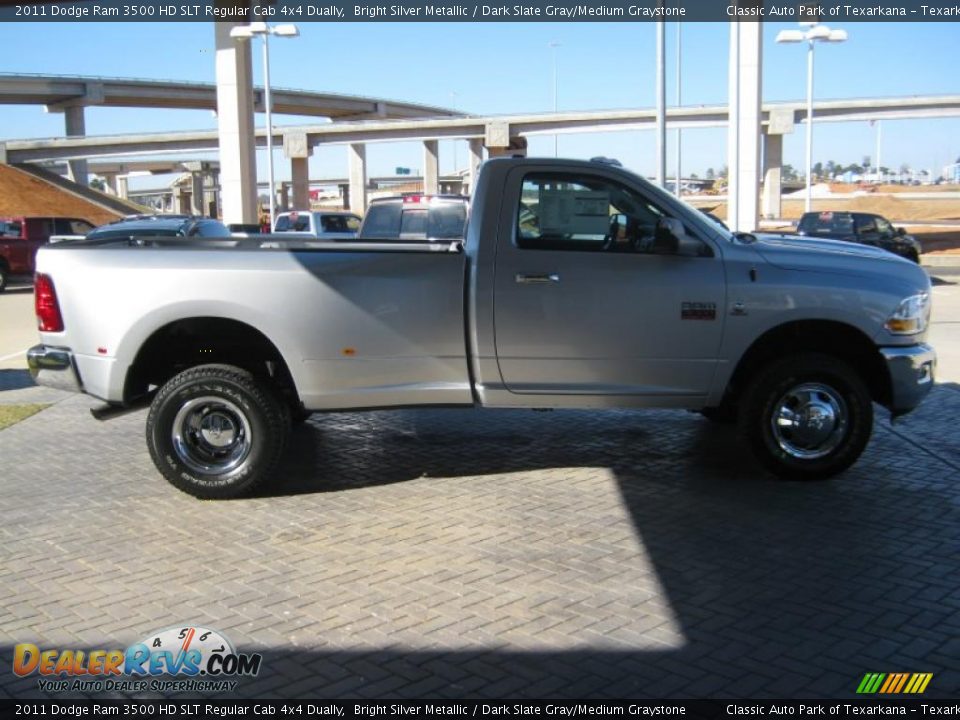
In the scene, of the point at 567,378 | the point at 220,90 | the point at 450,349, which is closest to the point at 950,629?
the point at 567,378

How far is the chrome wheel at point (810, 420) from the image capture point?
259 inches

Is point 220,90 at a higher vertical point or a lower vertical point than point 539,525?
higher

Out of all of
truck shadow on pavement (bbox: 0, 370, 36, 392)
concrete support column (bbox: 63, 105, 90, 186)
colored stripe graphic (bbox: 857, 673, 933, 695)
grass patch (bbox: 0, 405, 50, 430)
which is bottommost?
colored stripe graphic (bbox: 857, 673, 933, 695)

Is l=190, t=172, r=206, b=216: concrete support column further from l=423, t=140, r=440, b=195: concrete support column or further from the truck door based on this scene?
the truck door

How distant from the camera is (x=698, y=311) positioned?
6426 millimetres

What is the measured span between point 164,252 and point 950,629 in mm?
4970

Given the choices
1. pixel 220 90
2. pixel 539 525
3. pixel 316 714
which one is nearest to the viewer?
pixel 316 714

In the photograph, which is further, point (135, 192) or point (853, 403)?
point (135, 192)

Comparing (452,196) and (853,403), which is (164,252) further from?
(452,196)

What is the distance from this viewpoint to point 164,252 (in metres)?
6.34

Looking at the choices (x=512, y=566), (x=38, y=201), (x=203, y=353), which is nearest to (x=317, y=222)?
(x=203, y=353)

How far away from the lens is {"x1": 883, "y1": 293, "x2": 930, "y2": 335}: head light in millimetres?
6453

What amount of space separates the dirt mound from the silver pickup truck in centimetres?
6642

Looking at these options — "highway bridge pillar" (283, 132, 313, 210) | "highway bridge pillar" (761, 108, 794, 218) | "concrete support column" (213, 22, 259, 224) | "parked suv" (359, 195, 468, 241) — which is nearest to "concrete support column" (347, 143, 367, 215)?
"highway bridge pillar" (283, 132, 313, 210)
